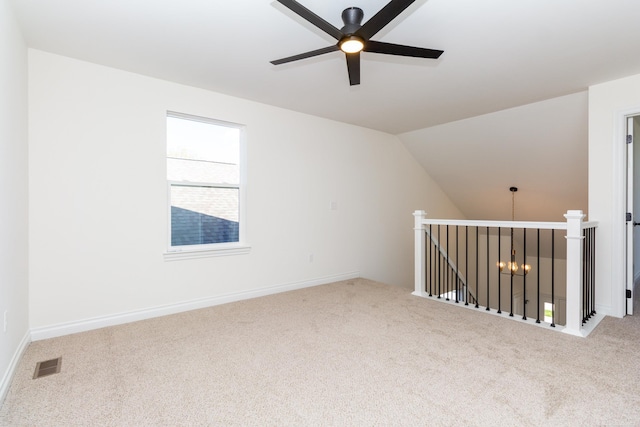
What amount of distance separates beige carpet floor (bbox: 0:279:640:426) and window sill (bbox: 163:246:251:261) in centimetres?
60

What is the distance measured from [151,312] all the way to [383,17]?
3.12 metres

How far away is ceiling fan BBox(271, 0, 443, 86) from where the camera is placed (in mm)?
1666

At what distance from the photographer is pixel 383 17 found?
1.73 m

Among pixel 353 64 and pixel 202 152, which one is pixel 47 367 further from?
pixel 353 64

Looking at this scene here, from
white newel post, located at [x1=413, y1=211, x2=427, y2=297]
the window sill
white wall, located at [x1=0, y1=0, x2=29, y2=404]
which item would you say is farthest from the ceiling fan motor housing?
the window sill

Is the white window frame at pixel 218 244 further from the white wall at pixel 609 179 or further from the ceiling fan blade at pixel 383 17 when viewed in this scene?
the white wall at pixel 609 179

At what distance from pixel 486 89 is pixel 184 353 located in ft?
12.2

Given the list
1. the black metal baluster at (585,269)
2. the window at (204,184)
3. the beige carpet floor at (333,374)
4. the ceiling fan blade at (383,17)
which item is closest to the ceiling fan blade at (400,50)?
the ceiling fan blade at (383,17)

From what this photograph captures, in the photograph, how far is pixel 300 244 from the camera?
4324 millimetres

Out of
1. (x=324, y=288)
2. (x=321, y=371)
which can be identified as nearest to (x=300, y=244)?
(x=324, y=288)

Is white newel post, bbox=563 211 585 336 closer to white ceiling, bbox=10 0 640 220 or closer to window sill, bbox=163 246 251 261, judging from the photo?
white ceiling, bbox=10 0 640 220

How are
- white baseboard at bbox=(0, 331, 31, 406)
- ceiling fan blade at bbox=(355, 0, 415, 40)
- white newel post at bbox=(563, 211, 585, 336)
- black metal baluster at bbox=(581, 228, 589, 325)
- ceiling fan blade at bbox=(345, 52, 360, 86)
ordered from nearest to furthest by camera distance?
1. ceiling fan blade at bbox=(355, 0, 415, 40)
2. white baseboard at bbox=(0, 331, 31, 406)
3. ceiling fan blade at bbox=(345, 52, 360, 86)
4. white newel post at bbox=(563, 211, 585, 336)
5. black metal baluster at bbox=(581, 228, 589, 325)

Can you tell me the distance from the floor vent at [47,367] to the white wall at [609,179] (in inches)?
183

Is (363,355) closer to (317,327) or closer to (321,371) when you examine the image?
(321,371)
